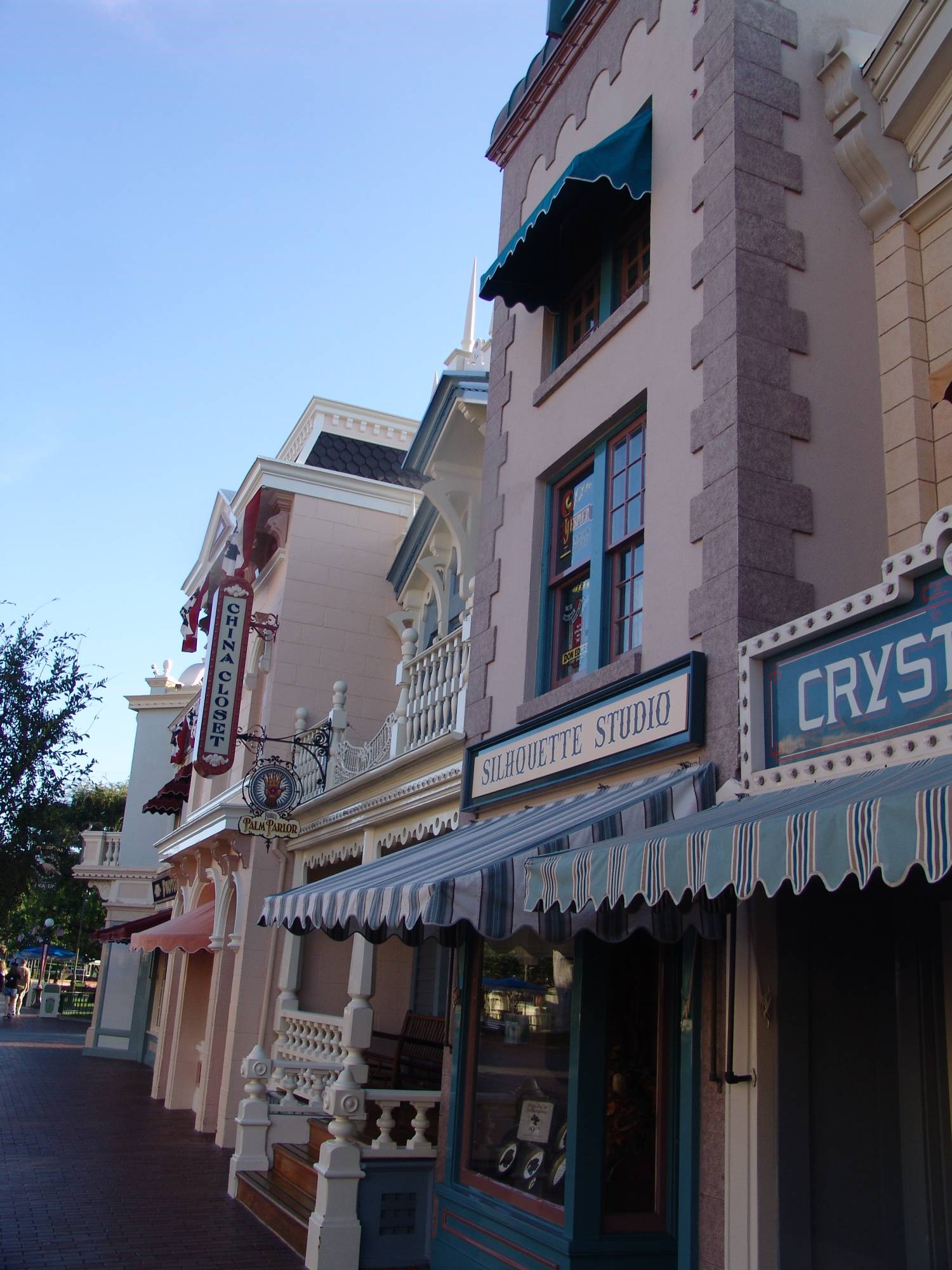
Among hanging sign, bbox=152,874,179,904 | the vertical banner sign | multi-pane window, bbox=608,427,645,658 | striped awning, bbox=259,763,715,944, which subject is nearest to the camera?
striped awning, bbox=259,763,715,944

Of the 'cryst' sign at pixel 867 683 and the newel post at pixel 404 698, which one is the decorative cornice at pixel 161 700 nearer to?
the newel post at pixel 404 698

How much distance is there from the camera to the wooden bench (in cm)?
1123

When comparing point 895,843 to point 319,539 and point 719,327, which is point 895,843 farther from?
point 319,539

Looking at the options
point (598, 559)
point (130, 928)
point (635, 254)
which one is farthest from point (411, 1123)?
point (130, 928)

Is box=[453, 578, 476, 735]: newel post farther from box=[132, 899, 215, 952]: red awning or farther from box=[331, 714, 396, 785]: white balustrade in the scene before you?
box=[132, 899, 215, 952]: red awning

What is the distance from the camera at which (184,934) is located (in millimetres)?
16469

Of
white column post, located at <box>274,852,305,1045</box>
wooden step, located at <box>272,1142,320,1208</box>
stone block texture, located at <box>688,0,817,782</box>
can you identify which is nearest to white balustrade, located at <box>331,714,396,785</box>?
white column post, located at <box>274,852,305,1045</box>

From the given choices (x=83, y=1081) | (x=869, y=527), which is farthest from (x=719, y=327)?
(x=83, y=1081)

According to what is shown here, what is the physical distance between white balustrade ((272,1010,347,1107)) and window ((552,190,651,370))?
693 cm

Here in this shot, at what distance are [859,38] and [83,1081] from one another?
69.4 feet

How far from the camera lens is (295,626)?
15.8 meters

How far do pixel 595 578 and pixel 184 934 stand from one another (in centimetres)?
1131

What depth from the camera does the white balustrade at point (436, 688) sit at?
979cm

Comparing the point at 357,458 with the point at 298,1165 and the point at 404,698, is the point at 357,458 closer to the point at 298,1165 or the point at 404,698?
the point at 404,698
